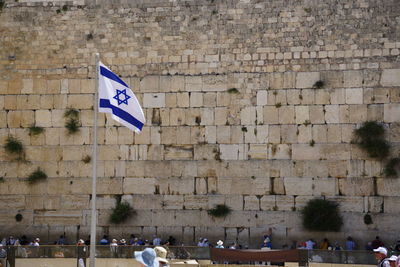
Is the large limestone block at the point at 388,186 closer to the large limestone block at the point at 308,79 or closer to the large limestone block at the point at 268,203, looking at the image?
the large limestone block at the point at 268,203

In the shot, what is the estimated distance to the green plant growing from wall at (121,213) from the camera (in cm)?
1711

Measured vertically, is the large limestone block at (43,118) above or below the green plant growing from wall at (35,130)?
above

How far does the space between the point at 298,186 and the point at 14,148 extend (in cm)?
711

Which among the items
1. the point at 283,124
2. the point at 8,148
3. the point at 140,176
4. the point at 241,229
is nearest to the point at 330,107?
the point at 283,124

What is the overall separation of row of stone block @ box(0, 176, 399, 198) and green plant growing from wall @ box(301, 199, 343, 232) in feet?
0.97

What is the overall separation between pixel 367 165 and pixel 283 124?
7.17ft

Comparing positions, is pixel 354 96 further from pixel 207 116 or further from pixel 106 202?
pixel 106 202

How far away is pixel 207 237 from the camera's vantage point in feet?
55.3

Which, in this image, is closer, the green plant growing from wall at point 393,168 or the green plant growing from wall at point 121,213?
the green plant growing from wall at point 393,168

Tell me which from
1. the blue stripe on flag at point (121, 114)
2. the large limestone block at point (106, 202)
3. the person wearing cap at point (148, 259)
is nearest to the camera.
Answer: the person wearing cap at point (148, 259)

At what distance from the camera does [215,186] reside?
1698cm

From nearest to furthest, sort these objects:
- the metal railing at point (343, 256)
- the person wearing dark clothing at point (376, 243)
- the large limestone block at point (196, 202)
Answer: the metal railing at point (343, 256), the person wearing dark clothing at point (376, 243), the large limestone block at point (196, 202)

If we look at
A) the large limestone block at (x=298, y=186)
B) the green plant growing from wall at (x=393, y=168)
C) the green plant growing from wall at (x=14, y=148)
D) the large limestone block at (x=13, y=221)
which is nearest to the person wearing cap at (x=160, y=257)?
the large limestone block at (x=298, y=186)

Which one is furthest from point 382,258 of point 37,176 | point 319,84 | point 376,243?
point 37,176
